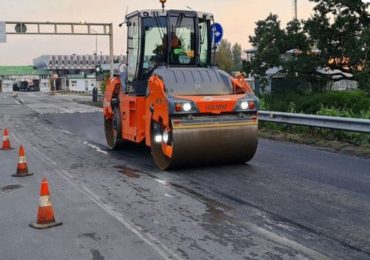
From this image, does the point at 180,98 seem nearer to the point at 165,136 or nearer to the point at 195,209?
the point at 165,136

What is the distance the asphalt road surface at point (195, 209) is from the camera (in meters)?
5.12

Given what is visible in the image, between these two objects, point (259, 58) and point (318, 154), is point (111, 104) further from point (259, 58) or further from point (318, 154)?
point (259, 58)

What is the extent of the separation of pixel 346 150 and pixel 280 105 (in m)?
5.37

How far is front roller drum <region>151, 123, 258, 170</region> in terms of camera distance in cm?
874

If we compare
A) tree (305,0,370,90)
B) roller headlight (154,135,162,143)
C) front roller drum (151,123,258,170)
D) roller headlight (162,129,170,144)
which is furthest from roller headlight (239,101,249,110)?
tree (305,0,370,90)

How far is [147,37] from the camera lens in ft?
35.1

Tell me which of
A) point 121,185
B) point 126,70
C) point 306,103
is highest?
point 126,70

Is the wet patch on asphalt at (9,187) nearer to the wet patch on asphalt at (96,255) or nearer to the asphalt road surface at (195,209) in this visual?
Answer: the asphalt road surface at (195,209)

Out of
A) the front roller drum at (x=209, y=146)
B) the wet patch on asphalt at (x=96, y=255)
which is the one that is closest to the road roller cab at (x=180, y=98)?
the front roller drum at (x=209, y=146)

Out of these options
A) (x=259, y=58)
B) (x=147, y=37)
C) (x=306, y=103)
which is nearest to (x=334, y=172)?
(x=147, y=37)

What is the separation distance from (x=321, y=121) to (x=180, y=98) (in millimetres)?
5068

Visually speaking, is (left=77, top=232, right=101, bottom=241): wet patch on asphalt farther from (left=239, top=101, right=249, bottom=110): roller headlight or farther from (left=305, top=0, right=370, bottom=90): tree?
(left=305, top=0, right=370, bottom=90): tree

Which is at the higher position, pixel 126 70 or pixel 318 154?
pixel 126 70

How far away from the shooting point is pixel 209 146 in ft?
29.2
